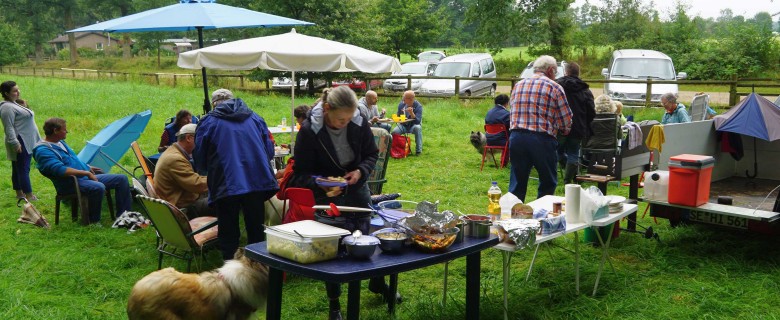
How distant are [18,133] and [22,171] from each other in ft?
1.61

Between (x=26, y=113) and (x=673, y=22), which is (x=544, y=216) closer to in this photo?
(x=26, y=113)

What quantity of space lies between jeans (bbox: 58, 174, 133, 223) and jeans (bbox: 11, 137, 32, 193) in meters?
1.38

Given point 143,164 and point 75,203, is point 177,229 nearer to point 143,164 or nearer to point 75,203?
point 143,164


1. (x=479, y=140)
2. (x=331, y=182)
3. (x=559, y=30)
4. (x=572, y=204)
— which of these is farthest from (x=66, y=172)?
(x=559, y=30)

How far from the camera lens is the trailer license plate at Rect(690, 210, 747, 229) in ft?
16.3

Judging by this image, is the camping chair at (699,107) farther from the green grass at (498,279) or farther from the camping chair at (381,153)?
the camping chair at (381,153)

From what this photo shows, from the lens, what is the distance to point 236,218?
14.6 ft

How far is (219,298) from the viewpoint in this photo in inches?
127

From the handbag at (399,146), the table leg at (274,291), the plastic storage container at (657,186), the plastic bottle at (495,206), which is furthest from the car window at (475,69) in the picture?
the table leg at (274,291)

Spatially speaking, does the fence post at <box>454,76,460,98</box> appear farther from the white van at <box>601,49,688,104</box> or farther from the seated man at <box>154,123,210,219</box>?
the seated man at <box>154,123,210,219</box>

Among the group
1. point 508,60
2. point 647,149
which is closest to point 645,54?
point 647,149

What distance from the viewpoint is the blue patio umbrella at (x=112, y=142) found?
678cm

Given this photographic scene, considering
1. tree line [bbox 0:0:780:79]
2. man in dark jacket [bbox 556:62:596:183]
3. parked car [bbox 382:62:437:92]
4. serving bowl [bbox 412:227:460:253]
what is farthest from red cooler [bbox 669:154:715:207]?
tree line [bbox 0:0:780:79]

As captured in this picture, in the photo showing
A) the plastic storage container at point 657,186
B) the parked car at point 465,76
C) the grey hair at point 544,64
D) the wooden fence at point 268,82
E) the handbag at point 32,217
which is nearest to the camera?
the plastic storage container at point 657,186
